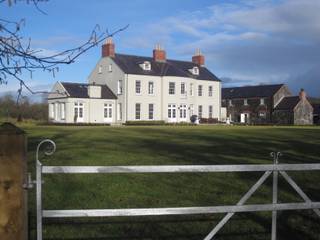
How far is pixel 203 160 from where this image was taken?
13297 mm

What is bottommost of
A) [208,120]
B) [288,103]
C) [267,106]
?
[208,120]

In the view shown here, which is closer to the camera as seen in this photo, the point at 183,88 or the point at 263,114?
the point at 183,88

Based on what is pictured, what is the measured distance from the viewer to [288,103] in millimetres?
84500

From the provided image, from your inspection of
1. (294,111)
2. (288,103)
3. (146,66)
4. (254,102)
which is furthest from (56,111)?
(288,103)

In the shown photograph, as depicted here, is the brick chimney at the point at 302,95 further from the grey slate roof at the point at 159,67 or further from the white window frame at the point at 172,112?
the white window frame at the point at 172,112

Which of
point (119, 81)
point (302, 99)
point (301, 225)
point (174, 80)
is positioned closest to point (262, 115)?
point (302, 99)

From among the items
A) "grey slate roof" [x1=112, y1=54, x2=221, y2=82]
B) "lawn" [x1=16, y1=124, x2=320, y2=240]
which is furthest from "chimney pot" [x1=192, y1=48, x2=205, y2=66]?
"lawn" [x1=16, y1=124, x2=320, y2=240]

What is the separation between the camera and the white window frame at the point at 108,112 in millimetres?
64125

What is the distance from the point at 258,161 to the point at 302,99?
2915 inches

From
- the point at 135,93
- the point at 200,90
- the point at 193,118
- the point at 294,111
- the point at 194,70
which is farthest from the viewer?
the point at 294,111

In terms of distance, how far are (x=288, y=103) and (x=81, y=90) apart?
3794 centimetres

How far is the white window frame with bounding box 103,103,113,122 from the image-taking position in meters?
64.1

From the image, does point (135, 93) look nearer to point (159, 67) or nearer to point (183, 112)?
point (159, 67)

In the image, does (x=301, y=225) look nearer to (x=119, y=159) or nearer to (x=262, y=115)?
(x=119, y=159)
